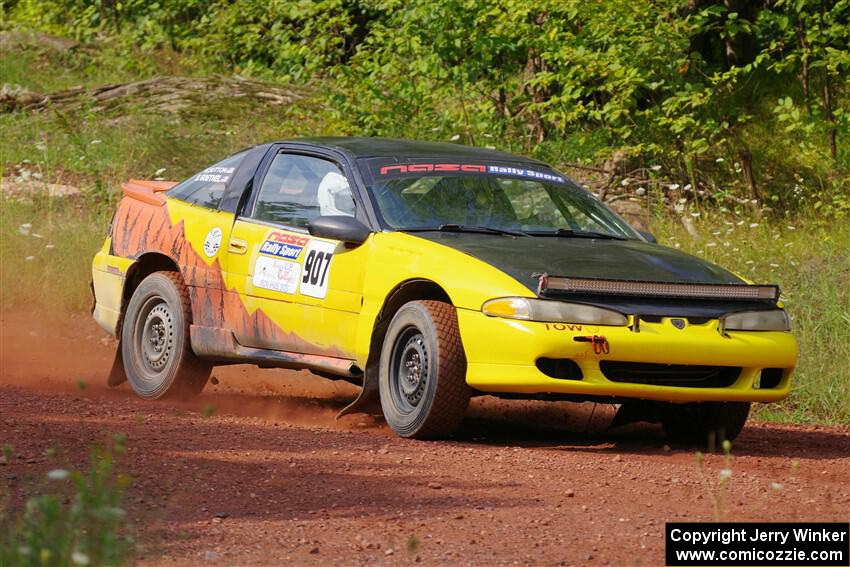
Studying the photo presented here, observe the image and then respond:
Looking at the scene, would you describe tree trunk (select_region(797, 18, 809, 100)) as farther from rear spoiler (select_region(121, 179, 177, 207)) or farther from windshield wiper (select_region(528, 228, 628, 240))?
rear spoiler (select_region(121, 179, 177, 207))

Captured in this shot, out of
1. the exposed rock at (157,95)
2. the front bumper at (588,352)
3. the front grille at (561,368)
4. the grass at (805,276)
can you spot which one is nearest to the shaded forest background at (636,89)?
the grass at (805,276)

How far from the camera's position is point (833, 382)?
9.15m

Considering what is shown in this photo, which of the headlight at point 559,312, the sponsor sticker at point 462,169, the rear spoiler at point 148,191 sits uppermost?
the sponsor sticker at point 462,169

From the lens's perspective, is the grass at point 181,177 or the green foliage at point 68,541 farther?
the grass at point 181,177

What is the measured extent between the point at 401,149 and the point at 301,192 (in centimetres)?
62

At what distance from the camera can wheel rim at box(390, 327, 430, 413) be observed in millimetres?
7039

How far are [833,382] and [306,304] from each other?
11.6 ft

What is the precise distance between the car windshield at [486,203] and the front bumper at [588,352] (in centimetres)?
93

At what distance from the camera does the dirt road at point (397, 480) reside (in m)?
4.80

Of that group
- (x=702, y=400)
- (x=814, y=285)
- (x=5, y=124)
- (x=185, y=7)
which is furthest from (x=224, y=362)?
(x=185, y=7)

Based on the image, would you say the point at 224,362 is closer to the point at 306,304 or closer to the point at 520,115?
the point at 306,304

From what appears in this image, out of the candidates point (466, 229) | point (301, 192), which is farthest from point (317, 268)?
point (466, 229)

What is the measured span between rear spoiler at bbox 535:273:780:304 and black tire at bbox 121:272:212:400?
8.89 ft

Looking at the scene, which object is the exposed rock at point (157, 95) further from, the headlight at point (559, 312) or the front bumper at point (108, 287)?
the headlight at point (559, 312)
